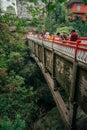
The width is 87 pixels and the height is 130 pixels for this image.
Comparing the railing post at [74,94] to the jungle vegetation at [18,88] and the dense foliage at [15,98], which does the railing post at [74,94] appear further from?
the dense foliage at [15,98]

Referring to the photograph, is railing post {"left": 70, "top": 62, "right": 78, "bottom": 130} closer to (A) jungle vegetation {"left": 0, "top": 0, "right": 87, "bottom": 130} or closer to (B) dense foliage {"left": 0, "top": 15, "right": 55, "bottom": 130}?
(A) jungle vegetation {"left": 0, "top": 0, "right": 87, "bottom": 130}

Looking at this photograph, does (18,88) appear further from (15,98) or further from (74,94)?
(74,94)

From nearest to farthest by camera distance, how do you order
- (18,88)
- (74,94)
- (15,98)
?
1. (74,94)
2. (18,88)
3. (15,98)

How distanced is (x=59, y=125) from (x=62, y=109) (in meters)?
2.28

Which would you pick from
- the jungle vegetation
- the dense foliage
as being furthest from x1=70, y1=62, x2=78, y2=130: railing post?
the dense foliage

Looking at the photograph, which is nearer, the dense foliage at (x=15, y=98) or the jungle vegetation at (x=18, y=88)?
the jungle vegetation at (x=18, y=88)

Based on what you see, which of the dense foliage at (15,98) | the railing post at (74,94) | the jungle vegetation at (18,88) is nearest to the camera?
the railing post at (74,94)

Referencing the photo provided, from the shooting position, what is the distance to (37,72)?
16906 millimetres

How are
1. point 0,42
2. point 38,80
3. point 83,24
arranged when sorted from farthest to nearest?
point 83,24 < point 38,80 < point 0,42

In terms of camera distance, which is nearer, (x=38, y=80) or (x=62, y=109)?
(x=62, y=109)

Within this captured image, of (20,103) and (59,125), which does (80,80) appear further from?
(20,103)

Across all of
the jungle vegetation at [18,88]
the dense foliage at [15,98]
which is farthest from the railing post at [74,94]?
the dense foliage at [15,98]

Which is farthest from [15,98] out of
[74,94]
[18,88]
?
[74,94]

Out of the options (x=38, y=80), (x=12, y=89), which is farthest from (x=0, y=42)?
(x=38, y=80)
